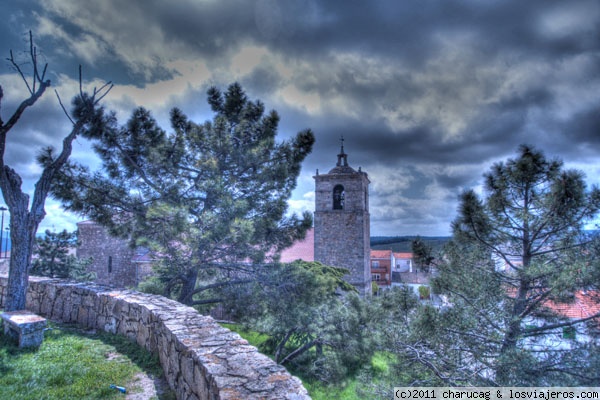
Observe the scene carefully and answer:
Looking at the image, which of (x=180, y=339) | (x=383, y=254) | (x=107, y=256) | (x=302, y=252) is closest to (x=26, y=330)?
(x=180, y=339)

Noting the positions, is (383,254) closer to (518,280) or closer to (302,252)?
(302,252)

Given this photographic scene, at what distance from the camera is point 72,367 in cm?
344

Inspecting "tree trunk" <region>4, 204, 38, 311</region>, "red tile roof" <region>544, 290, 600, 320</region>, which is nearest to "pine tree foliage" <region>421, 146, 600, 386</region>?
"red tile roof" <region>544, 290, 600, 320</region>

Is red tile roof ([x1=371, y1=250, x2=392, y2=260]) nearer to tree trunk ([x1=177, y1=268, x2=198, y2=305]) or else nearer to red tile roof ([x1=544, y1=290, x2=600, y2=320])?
tree trunk ([x1=177, y1=268, x2=198, y2=305])

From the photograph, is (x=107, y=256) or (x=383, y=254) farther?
(x=383, y=254)

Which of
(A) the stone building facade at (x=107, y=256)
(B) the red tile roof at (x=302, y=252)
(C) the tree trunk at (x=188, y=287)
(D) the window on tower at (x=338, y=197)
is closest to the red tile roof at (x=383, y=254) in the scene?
(B) the red tile roof at (x=302, y=252)

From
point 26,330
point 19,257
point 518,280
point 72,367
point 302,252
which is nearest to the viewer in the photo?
point 72,367

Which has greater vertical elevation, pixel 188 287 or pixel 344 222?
pixel 344 222

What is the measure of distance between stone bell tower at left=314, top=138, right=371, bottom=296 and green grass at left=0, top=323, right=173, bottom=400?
1319 cm

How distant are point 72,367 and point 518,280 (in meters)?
5.52

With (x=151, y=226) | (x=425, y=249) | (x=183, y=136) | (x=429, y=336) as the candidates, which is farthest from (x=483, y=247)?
(x=183, y=136)

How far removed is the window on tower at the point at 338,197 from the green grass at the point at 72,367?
45.4 feet

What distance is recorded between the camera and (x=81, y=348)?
4055mm

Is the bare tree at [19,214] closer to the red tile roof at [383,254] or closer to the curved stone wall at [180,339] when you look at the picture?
the curved stone wall at [180,339]
